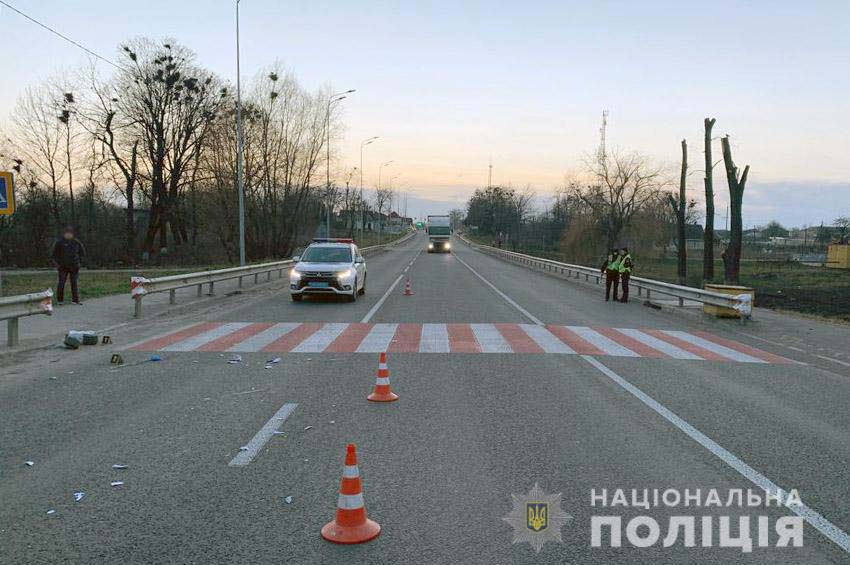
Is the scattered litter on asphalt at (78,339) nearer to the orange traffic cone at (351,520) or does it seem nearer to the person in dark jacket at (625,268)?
the orange traffic cone at (351,520)

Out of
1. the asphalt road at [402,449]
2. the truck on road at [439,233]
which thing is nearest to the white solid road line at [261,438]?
the asphalt road at [402,449]

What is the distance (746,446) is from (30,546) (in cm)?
552

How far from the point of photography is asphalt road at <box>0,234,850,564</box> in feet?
12.6

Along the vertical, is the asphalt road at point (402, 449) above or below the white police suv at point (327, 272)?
below

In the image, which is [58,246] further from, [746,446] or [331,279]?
[746,446]

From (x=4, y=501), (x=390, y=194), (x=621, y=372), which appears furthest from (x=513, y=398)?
(x=390, y=194)

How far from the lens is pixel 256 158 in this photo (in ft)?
148

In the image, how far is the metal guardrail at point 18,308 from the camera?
33.8 ft

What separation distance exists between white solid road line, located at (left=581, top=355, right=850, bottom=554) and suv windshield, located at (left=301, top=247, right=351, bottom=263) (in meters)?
12.5

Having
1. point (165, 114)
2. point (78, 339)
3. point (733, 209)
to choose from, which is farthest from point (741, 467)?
point (165, 114)

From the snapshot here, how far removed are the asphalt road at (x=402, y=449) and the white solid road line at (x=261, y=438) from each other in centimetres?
7

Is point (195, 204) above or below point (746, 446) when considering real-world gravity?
above

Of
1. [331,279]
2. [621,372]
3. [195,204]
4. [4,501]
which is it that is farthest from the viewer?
[195,204]

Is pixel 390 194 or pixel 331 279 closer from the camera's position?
pixel 331 279
